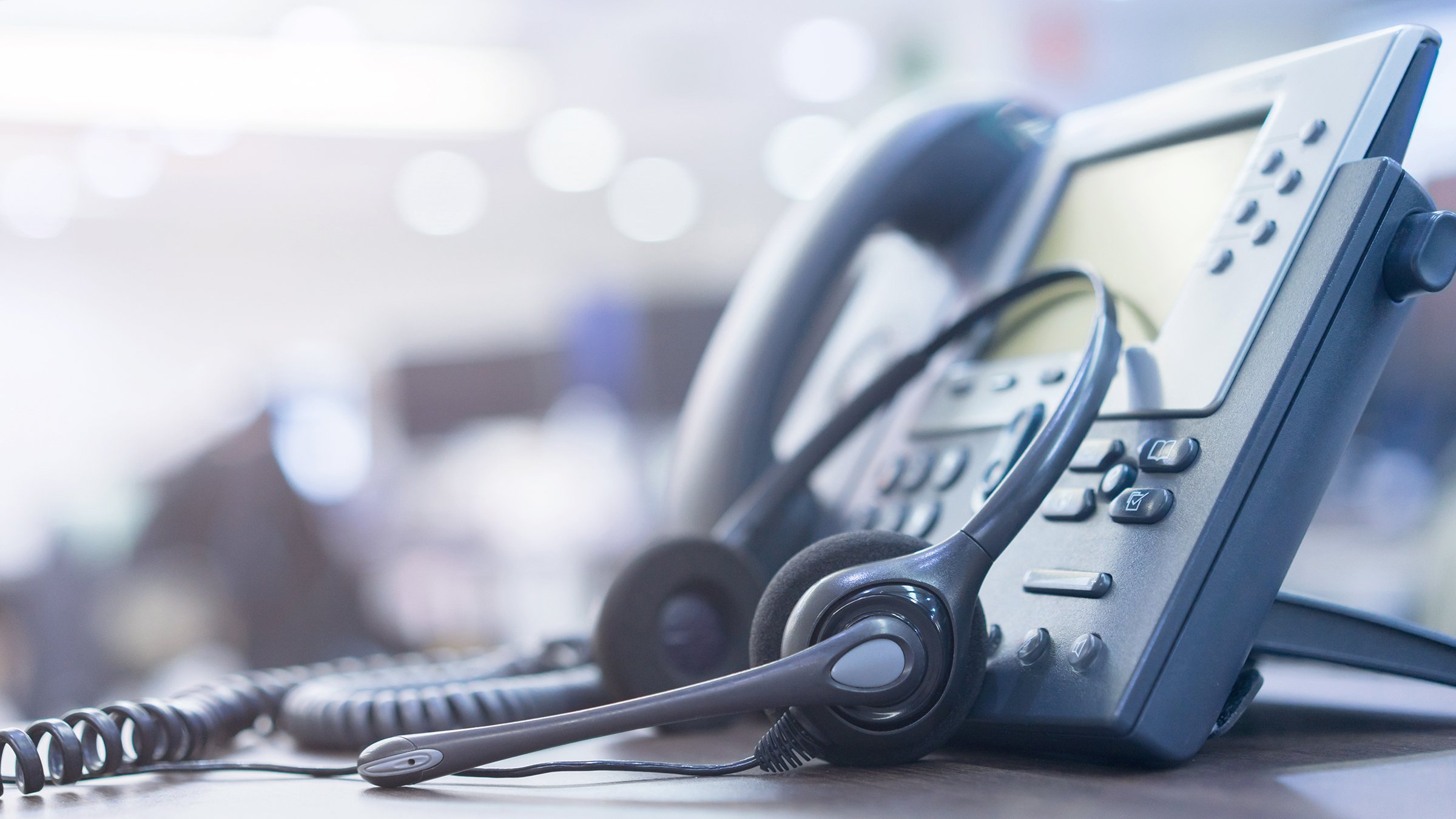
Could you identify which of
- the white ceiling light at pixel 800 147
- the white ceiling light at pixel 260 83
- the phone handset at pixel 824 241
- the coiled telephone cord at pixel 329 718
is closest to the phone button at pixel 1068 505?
the coiled telephone cord at pixel 329 718

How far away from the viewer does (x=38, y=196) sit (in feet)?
18.2

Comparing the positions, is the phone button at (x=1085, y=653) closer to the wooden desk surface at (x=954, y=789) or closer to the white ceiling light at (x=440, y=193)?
the wooden desk surface at (x=954, y=789)

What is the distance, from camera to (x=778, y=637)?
1.12ft

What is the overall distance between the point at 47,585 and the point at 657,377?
3.69 m

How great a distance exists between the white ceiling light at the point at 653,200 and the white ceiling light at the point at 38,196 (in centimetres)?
251

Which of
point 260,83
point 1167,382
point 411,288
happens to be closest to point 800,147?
point 260,83

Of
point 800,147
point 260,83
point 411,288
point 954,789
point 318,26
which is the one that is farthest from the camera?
point 411,288

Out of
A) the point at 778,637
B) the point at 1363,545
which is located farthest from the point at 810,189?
the point at 1363,545

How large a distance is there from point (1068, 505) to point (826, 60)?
4.41m

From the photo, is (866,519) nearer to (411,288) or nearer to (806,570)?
(806,570)

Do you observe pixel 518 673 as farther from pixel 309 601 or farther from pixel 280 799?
pixel 309 601

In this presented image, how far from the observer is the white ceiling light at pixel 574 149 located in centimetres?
519

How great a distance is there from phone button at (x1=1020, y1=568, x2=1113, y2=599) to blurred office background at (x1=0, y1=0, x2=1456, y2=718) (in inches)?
28.4

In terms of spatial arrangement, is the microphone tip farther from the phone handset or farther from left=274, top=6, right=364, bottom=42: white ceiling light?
left=274, top=6, right=364, bottom=42: white ceiling light
